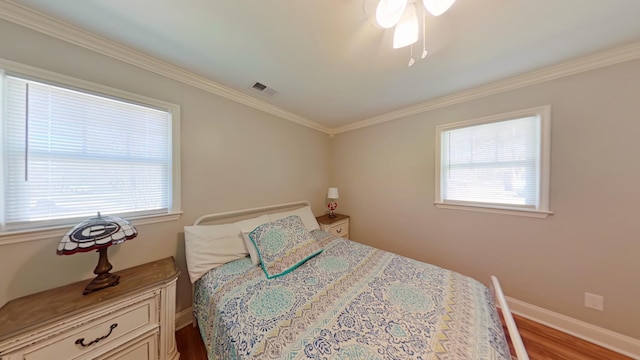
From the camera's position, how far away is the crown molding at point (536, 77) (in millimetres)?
1441

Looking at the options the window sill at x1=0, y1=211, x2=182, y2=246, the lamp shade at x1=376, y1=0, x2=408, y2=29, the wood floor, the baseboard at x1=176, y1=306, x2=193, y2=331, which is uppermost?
the lamp shade at x1=376, y1=0, x2=408, y2=29

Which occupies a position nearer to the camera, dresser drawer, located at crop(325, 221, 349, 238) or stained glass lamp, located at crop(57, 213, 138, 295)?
stained glass lamp, located at crop(57, 213, 138, 295)

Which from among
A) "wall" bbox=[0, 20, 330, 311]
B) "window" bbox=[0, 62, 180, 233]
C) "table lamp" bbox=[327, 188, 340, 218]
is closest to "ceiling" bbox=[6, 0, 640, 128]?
"wall" bbox=[0, 20, 330, 311]

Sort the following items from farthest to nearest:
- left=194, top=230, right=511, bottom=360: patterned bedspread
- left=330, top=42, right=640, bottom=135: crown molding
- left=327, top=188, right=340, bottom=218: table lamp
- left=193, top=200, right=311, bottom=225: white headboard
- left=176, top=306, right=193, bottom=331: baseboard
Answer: left=327, top=188, right=340, bottom=218: table lamp, left=193, top=200, right=311, bottom=225: white headboard, left=176, top=306, right=193, bottom=331: baseboard, left=330, top=42, right=640, bottom=135: crown molding, left=194, top=230, right=511, bottom=360: patterned bedspread

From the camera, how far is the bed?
880 mm

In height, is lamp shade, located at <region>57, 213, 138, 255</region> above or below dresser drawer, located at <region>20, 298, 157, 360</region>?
above

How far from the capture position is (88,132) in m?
1.34

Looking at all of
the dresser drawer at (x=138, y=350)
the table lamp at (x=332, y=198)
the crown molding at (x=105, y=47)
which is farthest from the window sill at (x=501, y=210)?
the dresser drawer at (x=138, y=350)

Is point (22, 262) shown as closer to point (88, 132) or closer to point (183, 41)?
point (88, 132)

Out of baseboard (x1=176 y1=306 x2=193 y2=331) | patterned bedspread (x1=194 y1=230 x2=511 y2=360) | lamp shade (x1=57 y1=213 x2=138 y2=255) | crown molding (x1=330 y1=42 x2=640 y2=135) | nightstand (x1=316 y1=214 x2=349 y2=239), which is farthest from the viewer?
nightstand (x1=316 y1=214 x2=349 y2=239)

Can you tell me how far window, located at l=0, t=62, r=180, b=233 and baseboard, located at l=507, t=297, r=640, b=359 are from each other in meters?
3.52

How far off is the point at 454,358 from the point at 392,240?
79.3 inches

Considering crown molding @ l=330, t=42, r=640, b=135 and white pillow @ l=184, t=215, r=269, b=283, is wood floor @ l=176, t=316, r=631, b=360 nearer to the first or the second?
white pillow @ l=184, t=215, r=269, b=283

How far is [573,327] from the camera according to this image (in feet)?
5.39
